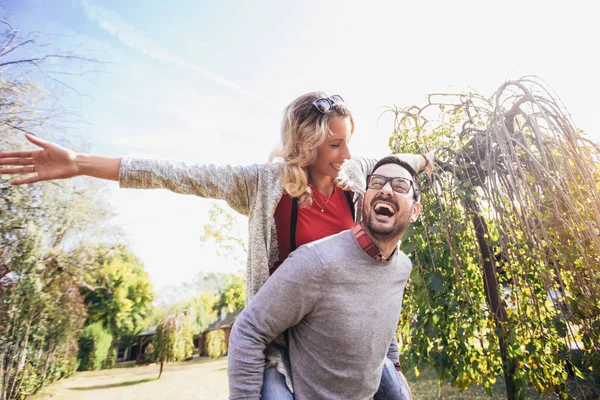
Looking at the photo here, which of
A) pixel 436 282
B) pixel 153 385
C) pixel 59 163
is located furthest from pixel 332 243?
pixel 153 385

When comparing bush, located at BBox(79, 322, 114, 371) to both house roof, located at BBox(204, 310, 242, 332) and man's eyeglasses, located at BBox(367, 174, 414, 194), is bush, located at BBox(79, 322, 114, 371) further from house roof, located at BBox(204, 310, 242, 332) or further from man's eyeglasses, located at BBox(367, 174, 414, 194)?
man's eyeglasses, located at BBox(367, 174, 414, 194)

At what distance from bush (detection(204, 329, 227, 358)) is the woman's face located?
26.6 m

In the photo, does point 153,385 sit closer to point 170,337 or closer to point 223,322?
point 170,337

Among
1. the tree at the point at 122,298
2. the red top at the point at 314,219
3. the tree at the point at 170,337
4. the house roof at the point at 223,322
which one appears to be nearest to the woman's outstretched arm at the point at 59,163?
the red top at the point at 314,219

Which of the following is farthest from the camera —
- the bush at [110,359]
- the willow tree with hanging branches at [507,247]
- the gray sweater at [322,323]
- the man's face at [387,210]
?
the bush at [110,359]

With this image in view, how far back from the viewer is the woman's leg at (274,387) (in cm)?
111

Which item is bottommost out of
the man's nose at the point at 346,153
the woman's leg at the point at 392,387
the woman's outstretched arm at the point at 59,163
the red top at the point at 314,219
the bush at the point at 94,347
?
the bush at the point at 94,347

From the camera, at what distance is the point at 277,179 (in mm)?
1350

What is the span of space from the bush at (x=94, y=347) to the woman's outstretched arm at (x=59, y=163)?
2732 cm

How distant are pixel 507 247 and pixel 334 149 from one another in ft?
5.31

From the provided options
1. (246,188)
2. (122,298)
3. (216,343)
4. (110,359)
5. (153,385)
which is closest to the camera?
(246,188)

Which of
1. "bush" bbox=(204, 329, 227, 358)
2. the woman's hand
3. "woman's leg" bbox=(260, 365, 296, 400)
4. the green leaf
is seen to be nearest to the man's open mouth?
"woman's leg" bbox=(260, 365, 296, 400)

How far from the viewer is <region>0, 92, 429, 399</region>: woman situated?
1.16m

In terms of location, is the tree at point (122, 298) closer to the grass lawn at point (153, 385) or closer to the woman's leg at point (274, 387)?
the grass lawn at point (153, 385)
